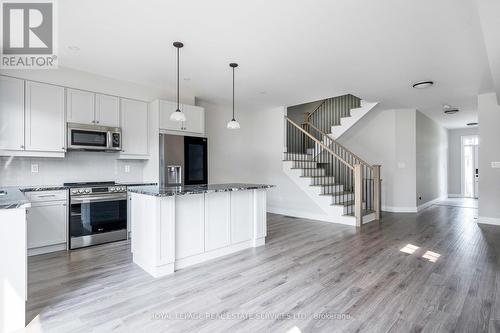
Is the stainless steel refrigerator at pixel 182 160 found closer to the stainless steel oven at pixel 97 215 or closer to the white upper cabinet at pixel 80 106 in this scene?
the stainless steel oven at pixel 97 215

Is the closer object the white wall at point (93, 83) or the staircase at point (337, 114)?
the white wall at point (93, 83)

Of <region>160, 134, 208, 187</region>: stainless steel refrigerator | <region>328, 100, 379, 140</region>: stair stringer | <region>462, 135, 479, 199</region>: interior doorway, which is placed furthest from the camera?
<region>462, 135, 479, 199</region>: interior doorway

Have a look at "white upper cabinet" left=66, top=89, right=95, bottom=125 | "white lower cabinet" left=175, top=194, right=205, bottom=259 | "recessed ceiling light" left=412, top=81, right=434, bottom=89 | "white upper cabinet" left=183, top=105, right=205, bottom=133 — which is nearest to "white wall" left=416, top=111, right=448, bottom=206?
"recessed ceiling light" left=412, top=81, right=434, bottom=89

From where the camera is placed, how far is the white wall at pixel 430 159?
6949 millimetres

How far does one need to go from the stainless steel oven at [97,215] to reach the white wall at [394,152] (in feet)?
18.5

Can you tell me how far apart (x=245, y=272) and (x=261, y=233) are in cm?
102

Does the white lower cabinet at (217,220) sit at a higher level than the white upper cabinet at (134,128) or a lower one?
lower

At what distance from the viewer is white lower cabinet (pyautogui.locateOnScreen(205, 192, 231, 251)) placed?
10.7 feet

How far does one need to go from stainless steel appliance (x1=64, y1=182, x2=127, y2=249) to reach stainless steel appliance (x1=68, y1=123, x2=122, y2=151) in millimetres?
593

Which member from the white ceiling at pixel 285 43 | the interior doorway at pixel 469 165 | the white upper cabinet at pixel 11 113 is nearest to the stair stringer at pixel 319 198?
the white ceiling at pixel 285 43

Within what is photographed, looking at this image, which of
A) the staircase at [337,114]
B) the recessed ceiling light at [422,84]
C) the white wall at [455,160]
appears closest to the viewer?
the recessed ceiling light at [422,84]

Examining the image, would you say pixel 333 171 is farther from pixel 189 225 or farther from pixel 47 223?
pixel 47 223

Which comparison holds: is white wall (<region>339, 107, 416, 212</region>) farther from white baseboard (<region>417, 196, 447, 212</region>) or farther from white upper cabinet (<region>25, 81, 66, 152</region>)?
white upper cabinet (<region>25, 81, 66, 152</region>)

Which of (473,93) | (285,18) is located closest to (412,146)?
(473,93)
